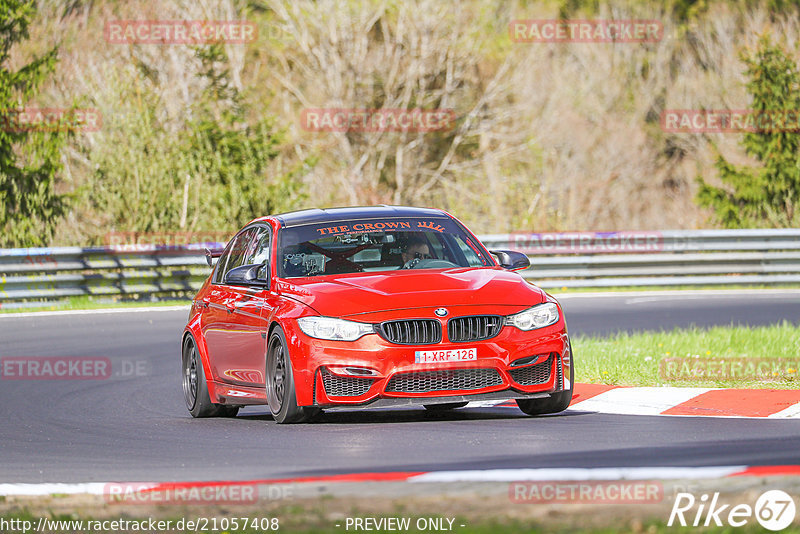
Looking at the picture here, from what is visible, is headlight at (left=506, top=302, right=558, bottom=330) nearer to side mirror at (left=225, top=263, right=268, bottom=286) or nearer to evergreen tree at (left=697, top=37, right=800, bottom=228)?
side mirror at (left=225, top=263, right=268, bottom=286)

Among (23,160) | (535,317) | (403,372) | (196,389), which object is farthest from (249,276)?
(23,160)

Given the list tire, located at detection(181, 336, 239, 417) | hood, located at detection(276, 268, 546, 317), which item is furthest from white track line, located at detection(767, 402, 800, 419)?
tire, located at detection(181, 336, 239, 417)

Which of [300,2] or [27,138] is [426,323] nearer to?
[27,138]

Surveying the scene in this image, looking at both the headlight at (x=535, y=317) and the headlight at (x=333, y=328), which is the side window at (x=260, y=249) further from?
the headlight at (x=535, y=317)

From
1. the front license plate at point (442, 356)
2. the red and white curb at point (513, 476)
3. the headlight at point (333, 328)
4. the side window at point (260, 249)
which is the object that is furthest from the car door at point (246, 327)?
the red and white curb at point (513, 476)

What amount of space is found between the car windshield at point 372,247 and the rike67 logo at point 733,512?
508cm

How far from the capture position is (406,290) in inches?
379

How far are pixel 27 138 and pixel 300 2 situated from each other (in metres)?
17.2

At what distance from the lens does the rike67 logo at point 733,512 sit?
543cm

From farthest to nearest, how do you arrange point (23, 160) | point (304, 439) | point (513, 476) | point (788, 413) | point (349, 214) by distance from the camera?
point (23, 160) → point (349, 214) → point (788, 413) → point (304, 439) → point (513, 476)

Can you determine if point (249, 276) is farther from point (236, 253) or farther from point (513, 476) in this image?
point (513, 476)

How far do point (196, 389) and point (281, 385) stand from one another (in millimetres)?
1778

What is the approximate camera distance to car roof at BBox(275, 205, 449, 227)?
1100 centimetres

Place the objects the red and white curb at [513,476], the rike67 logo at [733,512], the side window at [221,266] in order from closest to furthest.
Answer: the rike67 logo at [733,512] < the red and white curb at [513,476] < the side window at [221,266]
